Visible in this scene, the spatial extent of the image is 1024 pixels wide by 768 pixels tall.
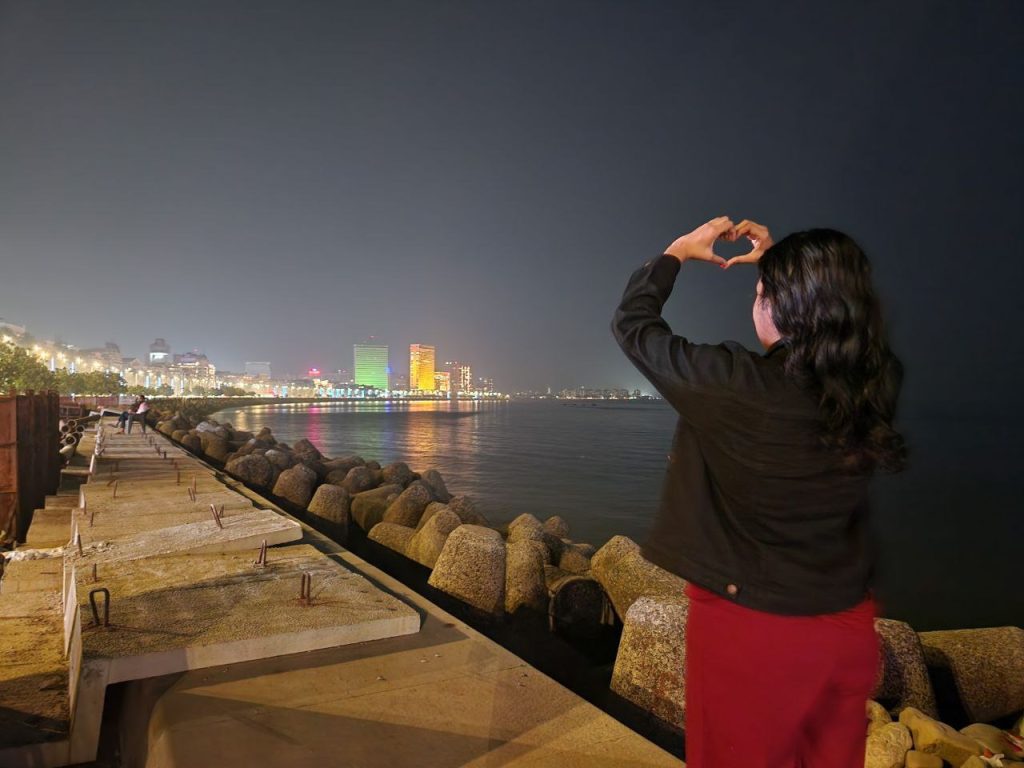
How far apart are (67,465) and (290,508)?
239 inches

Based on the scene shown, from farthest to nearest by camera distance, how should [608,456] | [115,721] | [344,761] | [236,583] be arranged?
1. [608,456]
2. [236,583]
3. [115,721]
4. [344,761]

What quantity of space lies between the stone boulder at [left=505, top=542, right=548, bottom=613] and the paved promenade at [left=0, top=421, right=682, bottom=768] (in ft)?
6.75

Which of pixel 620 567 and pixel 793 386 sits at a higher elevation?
pixel 793 386

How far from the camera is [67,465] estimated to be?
1468 cm

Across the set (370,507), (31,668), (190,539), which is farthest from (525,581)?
(370,507)

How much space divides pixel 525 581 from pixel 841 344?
618cm

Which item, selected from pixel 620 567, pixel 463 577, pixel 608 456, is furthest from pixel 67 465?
pixel 608 456

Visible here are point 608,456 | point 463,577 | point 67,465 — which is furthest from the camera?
point 608,456

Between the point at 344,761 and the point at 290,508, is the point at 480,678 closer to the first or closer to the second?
the point at 344,761

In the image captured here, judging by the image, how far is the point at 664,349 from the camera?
165 cm

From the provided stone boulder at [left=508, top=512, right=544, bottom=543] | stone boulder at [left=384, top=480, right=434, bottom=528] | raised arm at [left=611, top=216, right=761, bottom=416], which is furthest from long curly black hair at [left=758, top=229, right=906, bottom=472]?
stone boulder at [left=384, top=480, right=434, bottom=528]

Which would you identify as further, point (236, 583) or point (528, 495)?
Answer: point (528, 495)

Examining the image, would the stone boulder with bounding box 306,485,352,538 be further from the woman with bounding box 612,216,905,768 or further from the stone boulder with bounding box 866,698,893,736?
the woman with bounding box 612,216,905,768

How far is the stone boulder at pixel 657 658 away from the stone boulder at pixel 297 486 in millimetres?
9884
